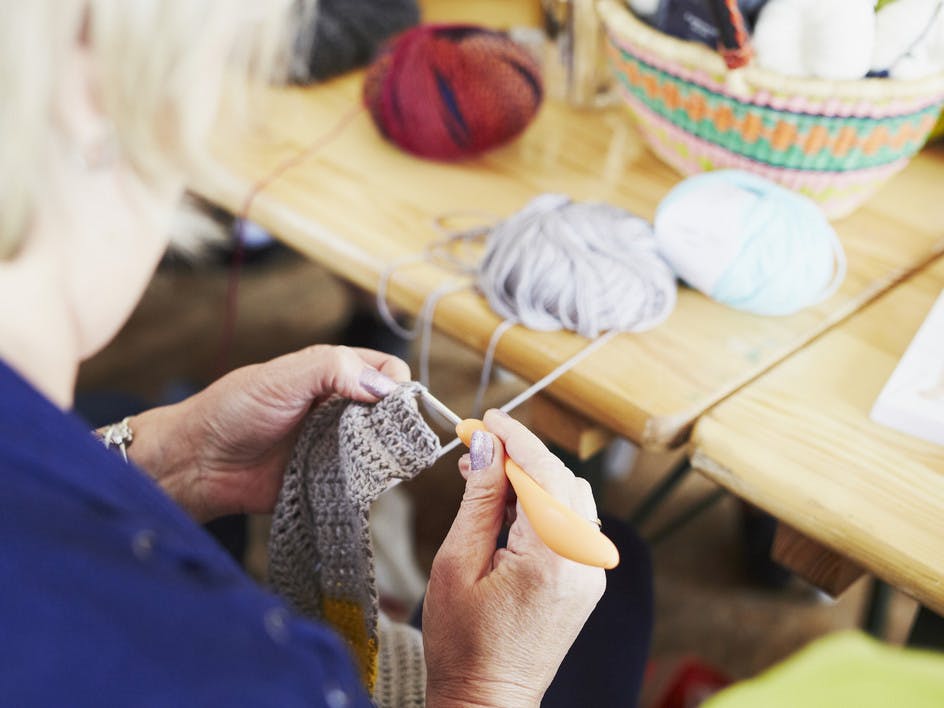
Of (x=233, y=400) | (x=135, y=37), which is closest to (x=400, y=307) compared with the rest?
(x=233, y=400)

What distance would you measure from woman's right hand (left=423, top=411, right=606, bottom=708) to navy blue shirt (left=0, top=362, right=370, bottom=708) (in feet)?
0.46

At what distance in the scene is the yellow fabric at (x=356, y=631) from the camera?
63 centimetres

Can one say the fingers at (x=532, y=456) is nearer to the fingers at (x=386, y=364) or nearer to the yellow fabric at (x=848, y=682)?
the fingers at (x=386, y=364)

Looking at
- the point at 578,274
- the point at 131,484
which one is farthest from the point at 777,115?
the point at 131,484

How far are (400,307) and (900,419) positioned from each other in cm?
42

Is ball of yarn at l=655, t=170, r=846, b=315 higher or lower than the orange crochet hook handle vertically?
higher

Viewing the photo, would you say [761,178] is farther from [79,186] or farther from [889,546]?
[79,186]

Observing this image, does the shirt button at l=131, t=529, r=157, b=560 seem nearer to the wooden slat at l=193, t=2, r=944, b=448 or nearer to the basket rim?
the wooden slat at l=193, t=2, r=944, b=448

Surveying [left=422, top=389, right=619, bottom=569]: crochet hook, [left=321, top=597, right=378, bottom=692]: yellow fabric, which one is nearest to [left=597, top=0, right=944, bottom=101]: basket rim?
[left=422, top=389, right=619, bottom=569]: crochet hook

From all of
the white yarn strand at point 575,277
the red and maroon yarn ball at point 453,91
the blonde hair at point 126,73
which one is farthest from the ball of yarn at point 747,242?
the blonde hair at point 126,73

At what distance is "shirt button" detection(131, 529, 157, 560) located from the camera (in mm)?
359

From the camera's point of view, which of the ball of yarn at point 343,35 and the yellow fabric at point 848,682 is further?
the ball of yarn at point 343,35

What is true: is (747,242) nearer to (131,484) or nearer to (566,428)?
(566,428)

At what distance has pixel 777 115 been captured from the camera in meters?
0.71
